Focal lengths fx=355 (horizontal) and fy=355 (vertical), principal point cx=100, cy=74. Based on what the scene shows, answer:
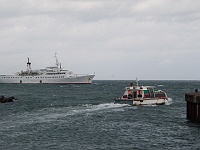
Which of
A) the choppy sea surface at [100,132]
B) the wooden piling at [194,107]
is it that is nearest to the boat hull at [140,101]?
the choppy sea surface at [100,132]

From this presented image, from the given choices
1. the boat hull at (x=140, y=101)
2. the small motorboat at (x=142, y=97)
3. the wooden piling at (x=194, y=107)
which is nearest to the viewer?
the wooden piling at (x=194, y=107)

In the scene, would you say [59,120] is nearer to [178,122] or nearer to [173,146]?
[178,122]

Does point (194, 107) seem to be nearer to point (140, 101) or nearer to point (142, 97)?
point (140, 101)

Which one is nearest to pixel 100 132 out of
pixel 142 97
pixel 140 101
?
pixel 140 101

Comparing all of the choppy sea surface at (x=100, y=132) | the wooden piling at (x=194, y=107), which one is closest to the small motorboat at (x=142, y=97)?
the choppy sea surface at (x=100, y=132)

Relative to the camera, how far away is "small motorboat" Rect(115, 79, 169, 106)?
2699 inches

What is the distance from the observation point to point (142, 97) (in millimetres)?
69500

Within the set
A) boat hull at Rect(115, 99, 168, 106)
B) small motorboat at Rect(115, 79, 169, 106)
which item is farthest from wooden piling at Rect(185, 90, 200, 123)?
small motorboat at Rect(115, 79, 169, 106)

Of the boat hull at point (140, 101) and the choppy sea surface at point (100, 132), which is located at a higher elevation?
the boat hull at point (140, 101)

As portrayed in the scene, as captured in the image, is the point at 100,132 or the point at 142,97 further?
the point at 142,97

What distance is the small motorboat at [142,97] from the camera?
6856 cm

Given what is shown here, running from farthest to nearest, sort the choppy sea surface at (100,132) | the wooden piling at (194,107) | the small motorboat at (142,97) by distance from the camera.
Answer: the small motorboat at (142,97) < the wooden piling at (194,107) < the choppy sea surface at (100,132)

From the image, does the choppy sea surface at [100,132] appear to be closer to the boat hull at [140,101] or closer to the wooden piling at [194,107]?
the wooden piling at [194,107]

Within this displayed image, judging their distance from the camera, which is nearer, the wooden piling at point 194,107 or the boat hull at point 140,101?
the wooden piling at point 194,107
